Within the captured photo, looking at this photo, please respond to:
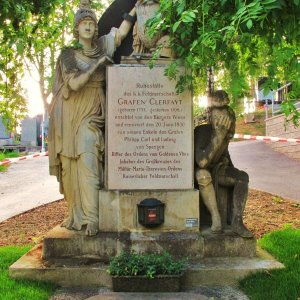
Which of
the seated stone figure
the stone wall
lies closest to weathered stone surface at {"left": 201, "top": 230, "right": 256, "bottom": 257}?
the seated stone figure

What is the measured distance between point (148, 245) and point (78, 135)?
60.2 inches

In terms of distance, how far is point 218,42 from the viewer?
412 centimetres

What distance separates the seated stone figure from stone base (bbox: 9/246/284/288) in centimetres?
51

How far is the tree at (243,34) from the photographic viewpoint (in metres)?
3.51

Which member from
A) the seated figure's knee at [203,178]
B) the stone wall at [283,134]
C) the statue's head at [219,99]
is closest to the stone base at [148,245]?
the seated figure's knee at [203,178]

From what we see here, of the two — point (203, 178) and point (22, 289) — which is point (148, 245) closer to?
point (203, 178)

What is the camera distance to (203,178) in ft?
18.2

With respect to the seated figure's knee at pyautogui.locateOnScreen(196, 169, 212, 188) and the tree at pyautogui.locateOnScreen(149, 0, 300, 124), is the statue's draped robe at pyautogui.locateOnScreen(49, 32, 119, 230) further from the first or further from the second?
the tree at pyautogui.locateOnScreen(149, 0, 300, 124)

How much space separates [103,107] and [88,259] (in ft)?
5.88

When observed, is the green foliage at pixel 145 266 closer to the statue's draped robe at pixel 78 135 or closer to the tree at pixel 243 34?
the statue's draped robe at pixel 78 135

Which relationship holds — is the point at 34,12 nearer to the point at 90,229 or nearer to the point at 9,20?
the point at 9,20

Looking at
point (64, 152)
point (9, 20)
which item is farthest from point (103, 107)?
point (9, 20)

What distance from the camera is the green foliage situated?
4656 millimetres

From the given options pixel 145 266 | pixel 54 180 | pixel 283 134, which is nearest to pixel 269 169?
pixel 283 134
